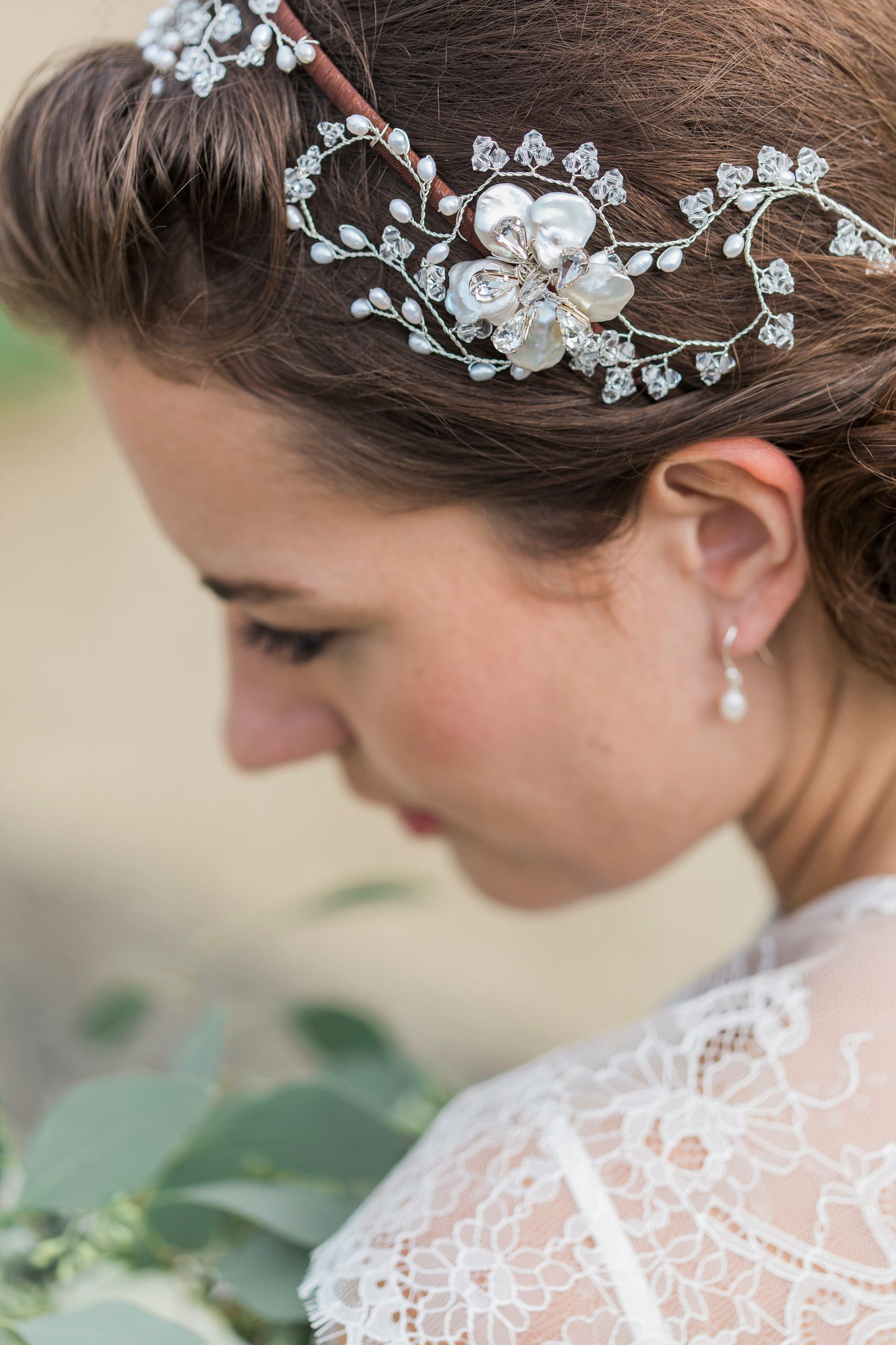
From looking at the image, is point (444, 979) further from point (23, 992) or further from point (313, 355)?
point (313, 355)

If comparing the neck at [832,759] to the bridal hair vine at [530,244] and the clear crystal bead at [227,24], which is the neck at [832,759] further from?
the clear crystal bead at [227,24]

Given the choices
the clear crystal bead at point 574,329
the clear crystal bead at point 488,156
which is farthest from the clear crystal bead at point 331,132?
the clear crystal bead at point 574,329

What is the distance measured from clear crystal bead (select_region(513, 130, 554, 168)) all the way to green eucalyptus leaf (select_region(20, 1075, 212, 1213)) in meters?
0.80

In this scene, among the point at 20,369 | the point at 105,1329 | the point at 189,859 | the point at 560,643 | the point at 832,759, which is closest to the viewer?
the point at 105,1329

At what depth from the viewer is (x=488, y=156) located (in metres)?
0.90

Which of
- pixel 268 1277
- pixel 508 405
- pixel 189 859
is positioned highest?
pixel 508 405

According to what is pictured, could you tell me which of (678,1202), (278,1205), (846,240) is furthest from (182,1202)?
(846,240)

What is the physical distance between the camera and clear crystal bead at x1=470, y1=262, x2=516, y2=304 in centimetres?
92

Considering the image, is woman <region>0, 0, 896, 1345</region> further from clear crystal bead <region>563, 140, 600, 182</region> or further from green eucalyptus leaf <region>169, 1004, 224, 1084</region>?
green eucalyptus leaf <region>169, 1004, 224, 1084</region>

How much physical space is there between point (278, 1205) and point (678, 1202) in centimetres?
38

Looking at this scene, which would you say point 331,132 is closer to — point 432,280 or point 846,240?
point 432,280

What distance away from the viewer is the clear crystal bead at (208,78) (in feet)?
3.15

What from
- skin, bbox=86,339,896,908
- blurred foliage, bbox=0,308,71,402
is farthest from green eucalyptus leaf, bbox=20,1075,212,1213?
blurred foliage, bbox=0,308,71,402

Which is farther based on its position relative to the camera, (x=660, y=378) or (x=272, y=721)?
(x=272, y=721)
